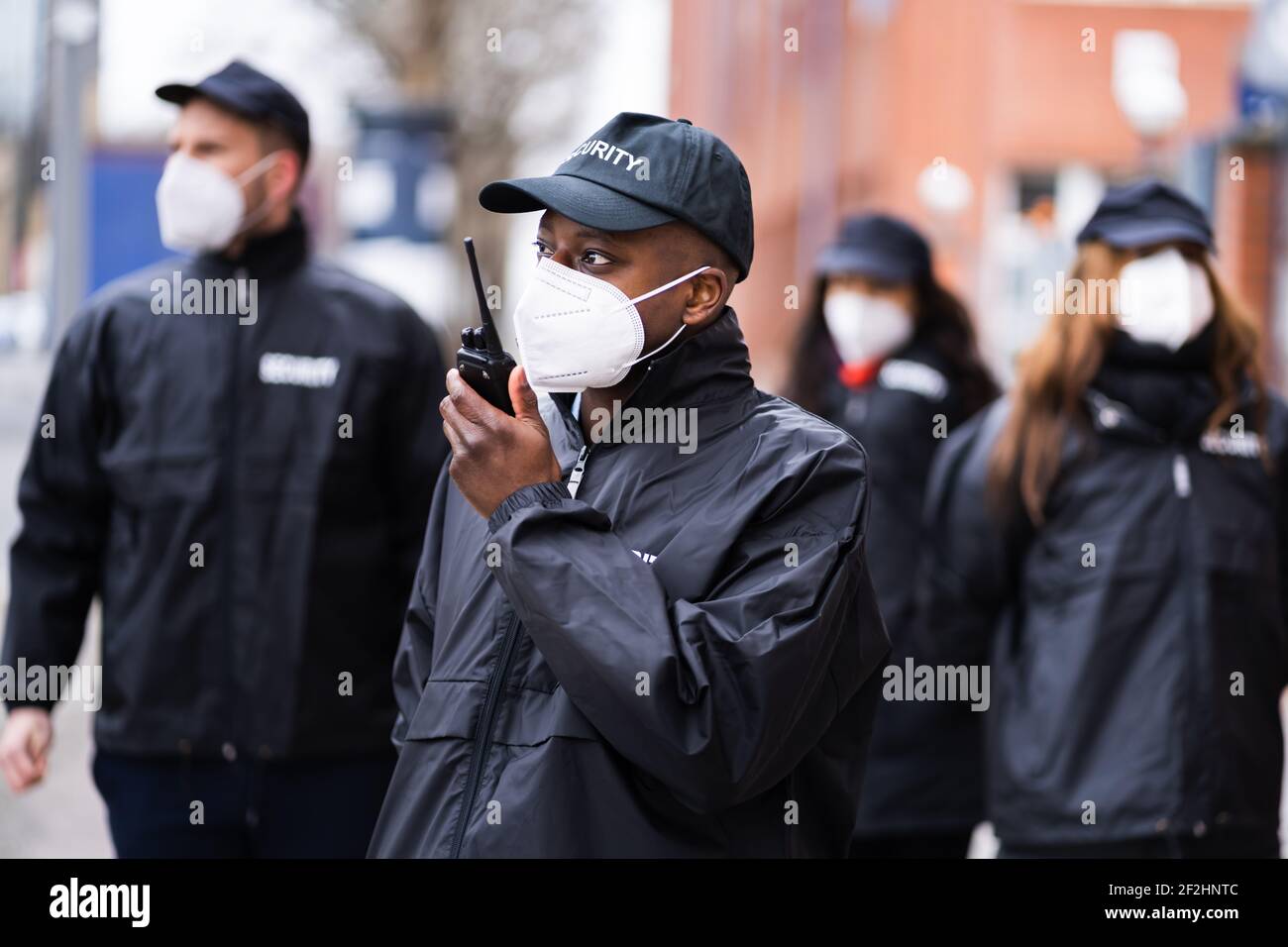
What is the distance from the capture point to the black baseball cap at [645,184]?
2861 millimetres

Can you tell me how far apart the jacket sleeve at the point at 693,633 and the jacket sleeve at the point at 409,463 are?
184 centimetres

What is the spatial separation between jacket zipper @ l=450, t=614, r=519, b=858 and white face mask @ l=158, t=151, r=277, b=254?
2.08m

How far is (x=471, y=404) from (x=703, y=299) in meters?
0.46

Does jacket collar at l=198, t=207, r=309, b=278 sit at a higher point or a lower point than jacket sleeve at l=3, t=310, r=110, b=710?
higher

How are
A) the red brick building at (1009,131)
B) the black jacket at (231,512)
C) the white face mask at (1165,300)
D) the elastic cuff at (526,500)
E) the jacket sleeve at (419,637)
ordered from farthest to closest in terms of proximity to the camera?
the red brick building at (1009,131) < the white face mask at (1165,300) < the black jacket at (231,512) < the jacket sleeve at (419,637) < the elastic cuff at (526,500)

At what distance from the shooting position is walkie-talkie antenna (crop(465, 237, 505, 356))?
281 centimetres

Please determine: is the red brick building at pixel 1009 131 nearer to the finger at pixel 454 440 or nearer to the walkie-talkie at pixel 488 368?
the walkie-talkie at pixel 488 368

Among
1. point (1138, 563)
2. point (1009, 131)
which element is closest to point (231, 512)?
point (1138, 563)
